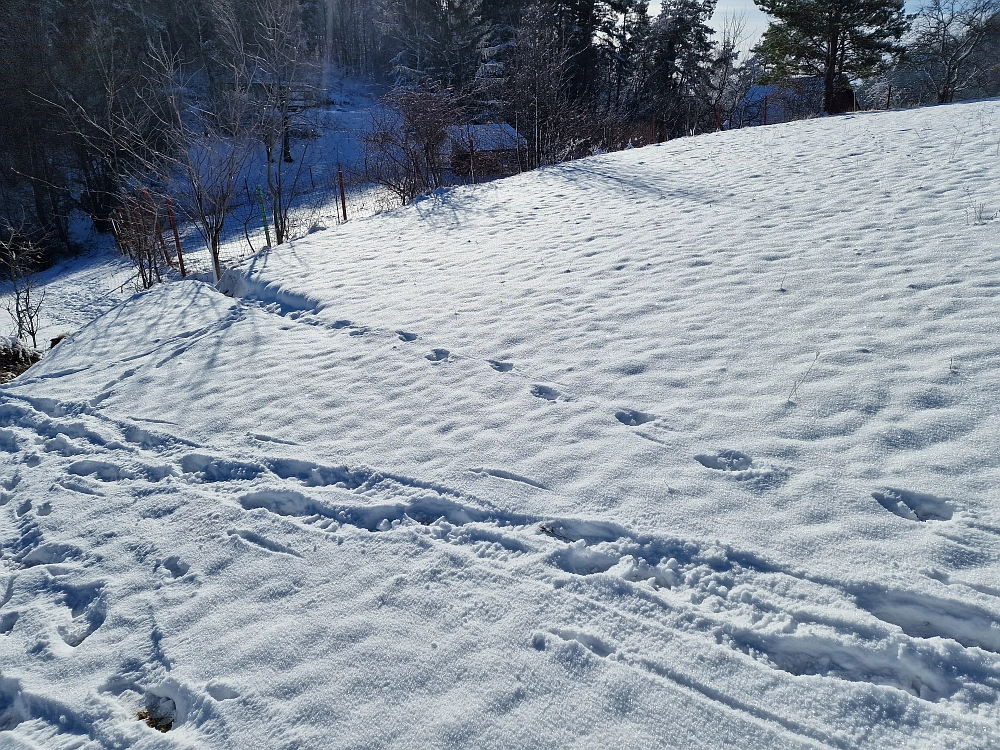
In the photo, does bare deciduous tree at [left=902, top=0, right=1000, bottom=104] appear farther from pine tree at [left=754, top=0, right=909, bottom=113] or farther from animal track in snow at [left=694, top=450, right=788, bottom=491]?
animal track in snow at [left=694, top=450, right=788, bottom=491]

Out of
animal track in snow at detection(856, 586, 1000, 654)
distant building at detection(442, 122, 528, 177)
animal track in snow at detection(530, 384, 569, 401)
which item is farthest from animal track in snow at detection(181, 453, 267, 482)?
distant building at detection(442, 122, 528, 177)

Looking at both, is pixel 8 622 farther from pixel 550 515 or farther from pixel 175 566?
pixel 550 515

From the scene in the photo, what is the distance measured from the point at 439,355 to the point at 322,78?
128 feet

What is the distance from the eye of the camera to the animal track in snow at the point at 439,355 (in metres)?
4.79

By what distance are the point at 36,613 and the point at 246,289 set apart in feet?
19.8

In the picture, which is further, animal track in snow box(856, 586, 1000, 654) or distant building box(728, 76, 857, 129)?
distant building box(728, 76, 857, 129)

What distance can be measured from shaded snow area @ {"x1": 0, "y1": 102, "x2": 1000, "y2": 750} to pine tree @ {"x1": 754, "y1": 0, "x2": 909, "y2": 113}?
18.3 m

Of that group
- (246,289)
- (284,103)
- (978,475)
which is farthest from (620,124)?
(978,475)

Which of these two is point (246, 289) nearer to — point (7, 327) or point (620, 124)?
point (7, 327)

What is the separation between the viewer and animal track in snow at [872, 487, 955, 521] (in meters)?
2.51

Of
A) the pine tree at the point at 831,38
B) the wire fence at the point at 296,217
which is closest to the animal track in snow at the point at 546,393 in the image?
the wire fence at the point at 296,217

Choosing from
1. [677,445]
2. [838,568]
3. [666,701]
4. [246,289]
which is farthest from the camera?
[246,289]

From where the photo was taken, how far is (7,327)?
14055mm

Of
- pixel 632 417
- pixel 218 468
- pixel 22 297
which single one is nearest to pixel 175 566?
pixel 218 468
